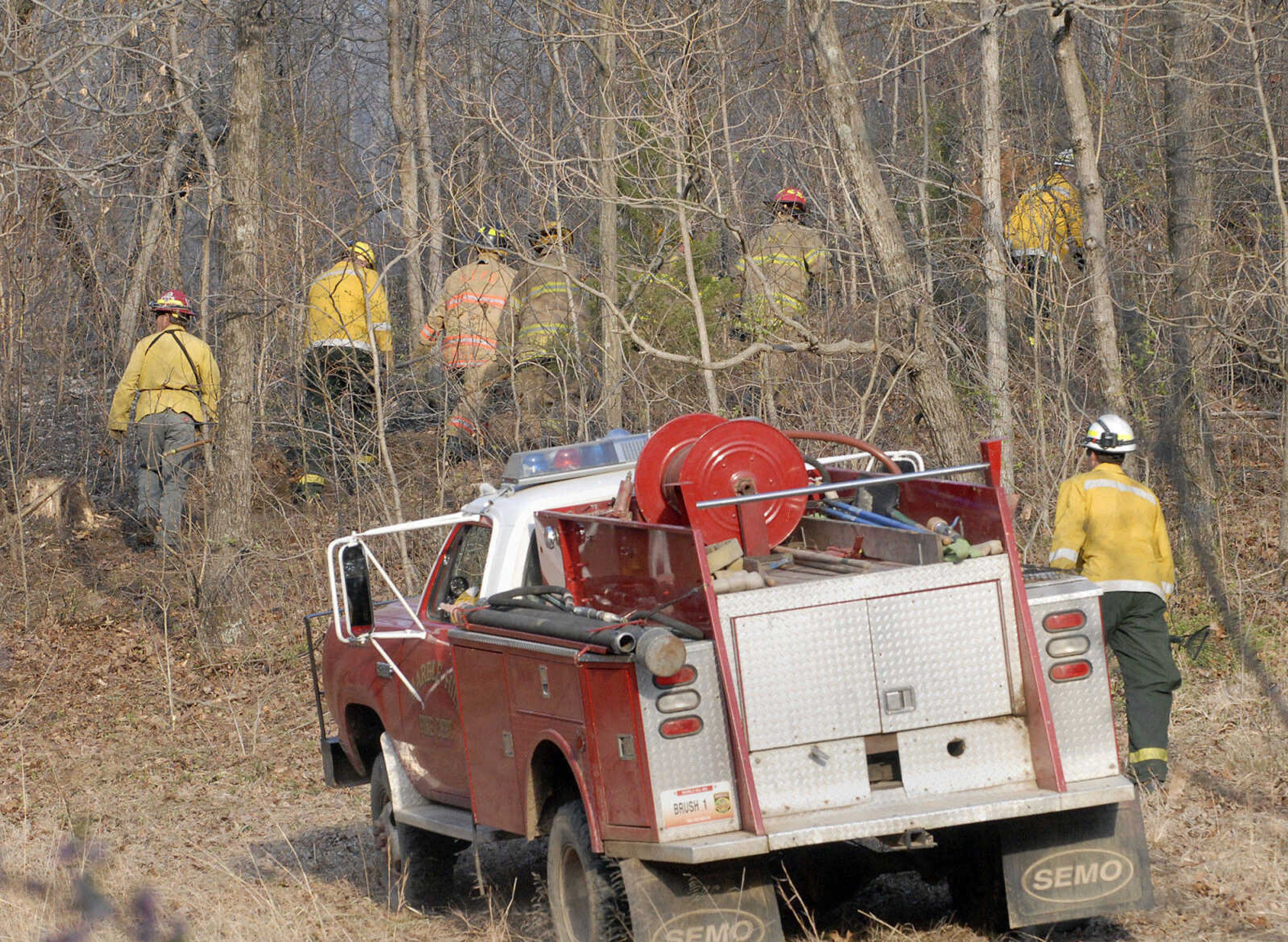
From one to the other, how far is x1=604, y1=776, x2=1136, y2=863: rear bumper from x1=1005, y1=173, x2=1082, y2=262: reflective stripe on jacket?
280 inches

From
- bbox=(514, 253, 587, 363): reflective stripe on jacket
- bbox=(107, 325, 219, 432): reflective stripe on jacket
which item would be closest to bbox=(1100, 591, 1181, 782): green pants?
bbox=(514, 253, 587, 363): reflective stripe on jacket

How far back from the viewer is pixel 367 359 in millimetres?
14102

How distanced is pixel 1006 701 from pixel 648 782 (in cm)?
127

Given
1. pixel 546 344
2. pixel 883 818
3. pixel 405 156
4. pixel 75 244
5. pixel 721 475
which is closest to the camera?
pixel 883 818

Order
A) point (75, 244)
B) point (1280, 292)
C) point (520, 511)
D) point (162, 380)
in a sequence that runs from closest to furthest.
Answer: point (520, 511) → point (1280, 292) → point (162, 380) → point (75, 244)

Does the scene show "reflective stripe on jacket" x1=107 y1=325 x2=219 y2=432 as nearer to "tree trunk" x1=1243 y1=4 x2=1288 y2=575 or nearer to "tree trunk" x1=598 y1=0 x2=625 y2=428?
"tree trunk" x1=598 y1=0 x2=625 y2=428

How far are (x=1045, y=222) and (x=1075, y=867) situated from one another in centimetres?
743

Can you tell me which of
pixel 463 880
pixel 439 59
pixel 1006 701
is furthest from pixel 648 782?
pixel 439 59

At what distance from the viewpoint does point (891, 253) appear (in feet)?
39.3

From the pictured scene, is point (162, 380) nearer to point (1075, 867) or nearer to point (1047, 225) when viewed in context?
point (1047, 225)

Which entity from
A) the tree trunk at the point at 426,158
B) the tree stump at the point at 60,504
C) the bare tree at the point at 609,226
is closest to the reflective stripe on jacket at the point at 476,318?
the bare tree at the point at 609,226

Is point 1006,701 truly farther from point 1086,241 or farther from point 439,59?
point 439,59

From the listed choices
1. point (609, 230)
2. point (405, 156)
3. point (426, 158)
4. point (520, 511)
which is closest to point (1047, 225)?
point (609, 230)

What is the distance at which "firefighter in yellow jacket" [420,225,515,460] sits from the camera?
13.0m
